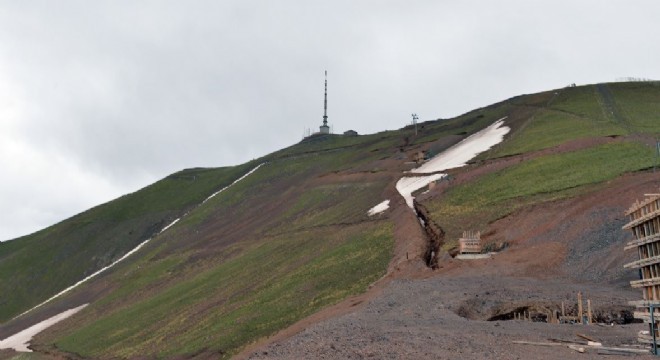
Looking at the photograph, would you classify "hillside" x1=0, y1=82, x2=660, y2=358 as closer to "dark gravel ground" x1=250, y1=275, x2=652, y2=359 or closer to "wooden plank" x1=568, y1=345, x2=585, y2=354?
"dark gravel ground" x1=250, y1=275, x2=652, y2=359

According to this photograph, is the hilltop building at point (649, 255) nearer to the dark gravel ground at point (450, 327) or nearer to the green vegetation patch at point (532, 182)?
the dark gravel ground at point (450, 327)

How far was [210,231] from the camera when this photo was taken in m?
93.6

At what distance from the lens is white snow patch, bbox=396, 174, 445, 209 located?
7241 cm

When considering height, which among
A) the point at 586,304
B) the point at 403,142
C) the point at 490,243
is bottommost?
the point at 586,304

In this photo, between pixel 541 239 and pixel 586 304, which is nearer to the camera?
pixel 586 304

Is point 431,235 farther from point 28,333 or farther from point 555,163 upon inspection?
point 28,333

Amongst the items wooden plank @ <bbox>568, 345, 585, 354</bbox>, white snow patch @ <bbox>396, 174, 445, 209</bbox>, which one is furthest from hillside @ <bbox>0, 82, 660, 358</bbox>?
wooden plank @ <bbox>568, 345, 585, 354</bbox>

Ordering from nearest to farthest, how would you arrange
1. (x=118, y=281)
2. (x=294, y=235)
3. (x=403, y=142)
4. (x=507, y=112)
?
(x=294, y=235), (x=118, y=281), (x=507, y=112), (x=403, y=142)

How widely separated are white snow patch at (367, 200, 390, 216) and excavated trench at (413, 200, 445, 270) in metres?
3.88

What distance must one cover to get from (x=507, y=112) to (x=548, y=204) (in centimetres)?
5779

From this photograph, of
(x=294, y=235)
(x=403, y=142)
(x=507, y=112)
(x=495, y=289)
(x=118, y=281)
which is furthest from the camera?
(x=403, y=142)

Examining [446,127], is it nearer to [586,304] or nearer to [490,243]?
[490,243]

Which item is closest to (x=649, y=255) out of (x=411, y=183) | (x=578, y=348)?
(x=578, y=348)

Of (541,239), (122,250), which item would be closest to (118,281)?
(122,250)
